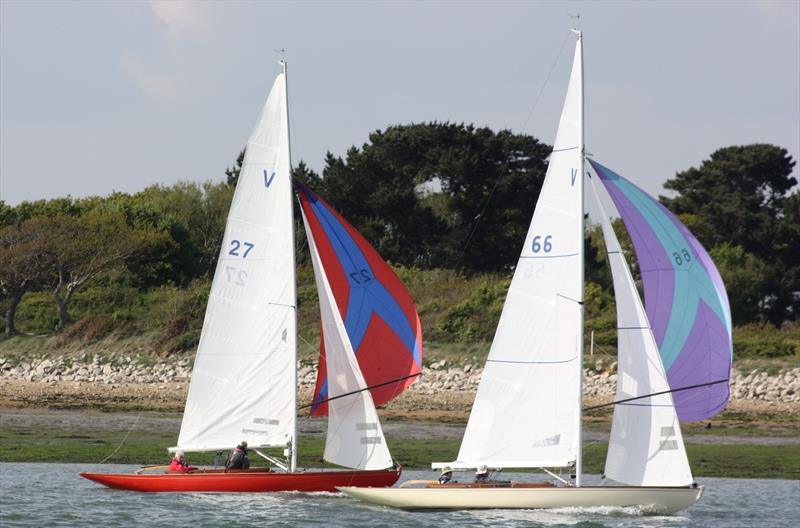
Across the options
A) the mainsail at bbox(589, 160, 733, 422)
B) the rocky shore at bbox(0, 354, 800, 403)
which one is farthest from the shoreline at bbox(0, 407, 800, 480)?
the mainsail at bbox(589, 160, 733, 422)

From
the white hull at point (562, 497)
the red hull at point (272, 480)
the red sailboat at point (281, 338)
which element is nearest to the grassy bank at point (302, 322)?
the red sailboat at point (281, 338)

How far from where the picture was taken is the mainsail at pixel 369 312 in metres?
29.3

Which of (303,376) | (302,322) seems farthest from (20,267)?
(303,376)

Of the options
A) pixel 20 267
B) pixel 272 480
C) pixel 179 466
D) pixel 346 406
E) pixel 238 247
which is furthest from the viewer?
pixel 20 267

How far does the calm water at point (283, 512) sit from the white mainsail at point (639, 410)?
823mm

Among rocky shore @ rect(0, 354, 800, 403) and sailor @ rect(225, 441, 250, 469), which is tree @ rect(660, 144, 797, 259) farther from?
sailor @ rect(225, 441, 250, 469)

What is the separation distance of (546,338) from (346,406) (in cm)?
473

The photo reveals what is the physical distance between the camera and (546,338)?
87.8ft

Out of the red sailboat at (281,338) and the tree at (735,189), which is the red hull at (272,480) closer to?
the red sailboat at (281,338)

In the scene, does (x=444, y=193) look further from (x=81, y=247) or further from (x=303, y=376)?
(x=303, y=376)

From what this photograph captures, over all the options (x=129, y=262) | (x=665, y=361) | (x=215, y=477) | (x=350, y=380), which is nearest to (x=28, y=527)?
(x=215, y=477)

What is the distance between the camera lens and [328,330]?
96.2 ft

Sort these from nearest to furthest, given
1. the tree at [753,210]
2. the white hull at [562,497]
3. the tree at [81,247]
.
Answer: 1. the white hull at [562,497]
2. the tree at [81,247]
3. the tree at [753,210]

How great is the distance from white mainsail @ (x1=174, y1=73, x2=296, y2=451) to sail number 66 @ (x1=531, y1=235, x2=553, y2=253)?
216 inches
